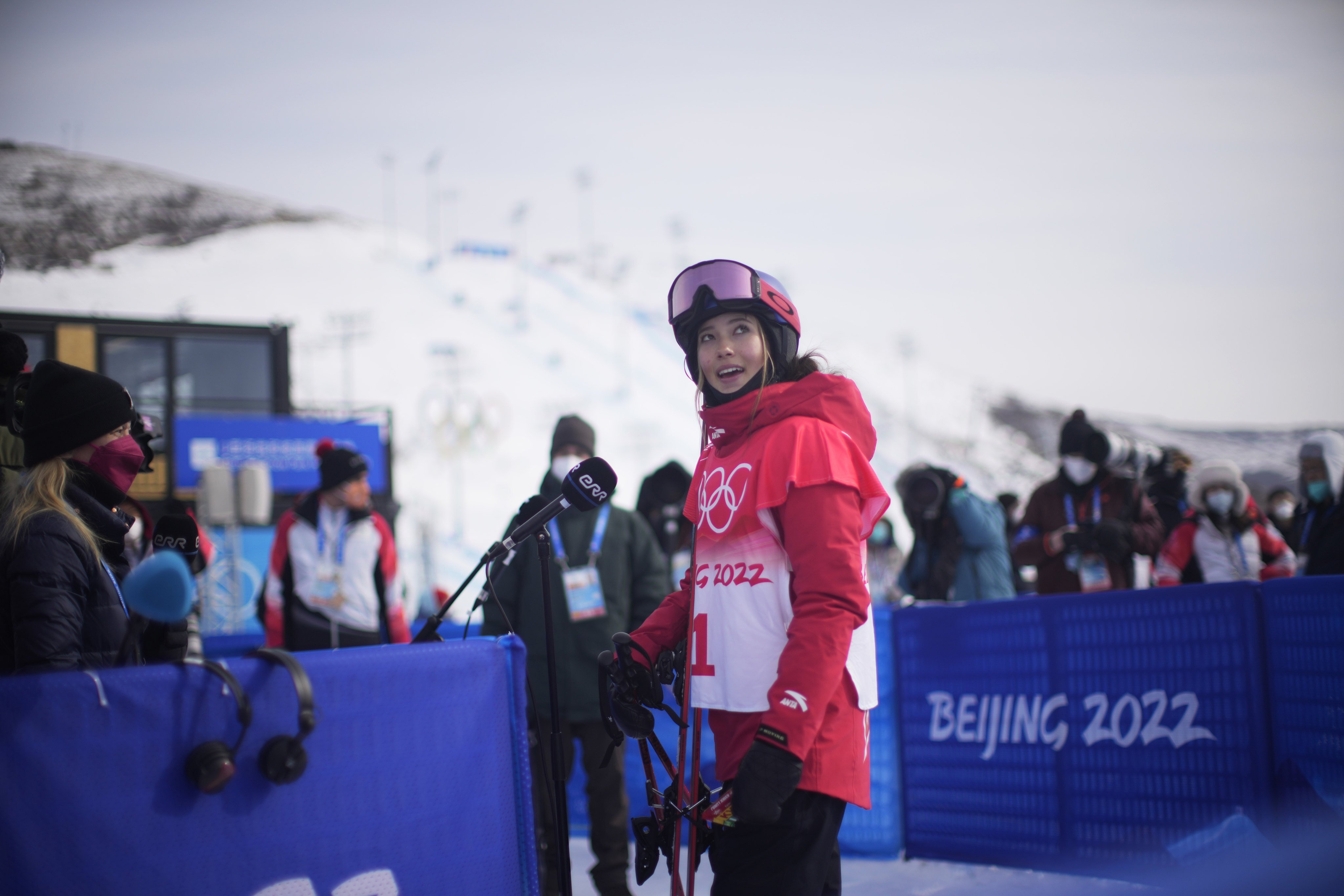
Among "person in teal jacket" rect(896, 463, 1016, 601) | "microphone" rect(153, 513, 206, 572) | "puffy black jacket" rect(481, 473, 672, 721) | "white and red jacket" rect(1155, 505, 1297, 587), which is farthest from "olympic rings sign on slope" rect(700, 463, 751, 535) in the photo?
"white and red jacket" rect(1155, 505, 1297, 587)

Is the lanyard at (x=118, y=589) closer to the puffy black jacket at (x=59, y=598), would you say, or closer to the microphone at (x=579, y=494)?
the puffy black jacket at (x=59, y=598)

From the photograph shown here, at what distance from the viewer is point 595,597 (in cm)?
457

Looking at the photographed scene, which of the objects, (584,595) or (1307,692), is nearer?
(1307,692)

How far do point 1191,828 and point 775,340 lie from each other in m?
2.84

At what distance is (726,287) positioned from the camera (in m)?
2.44

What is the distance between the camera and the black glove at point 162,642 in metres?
2.61

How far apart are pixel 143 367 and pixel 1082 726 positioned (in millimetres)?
19212

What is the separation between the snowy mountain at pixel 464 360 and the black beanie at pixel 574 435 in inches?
1545

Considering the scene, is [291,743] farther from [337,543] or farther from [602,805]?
[337,543]

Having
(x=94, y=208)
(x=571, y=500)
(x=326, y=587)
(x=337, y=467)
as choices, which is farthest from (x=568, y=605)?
(x=94, y=208)

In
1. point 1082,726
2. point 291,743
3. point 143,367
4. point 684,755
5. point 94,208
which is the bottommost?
point 1082,726

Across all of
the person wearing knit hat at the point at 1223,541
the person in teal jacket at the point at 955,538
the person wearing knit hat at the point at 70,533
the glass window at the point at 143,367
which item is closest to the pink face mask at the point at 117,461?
the person wearing knit hat at the point at 70,533

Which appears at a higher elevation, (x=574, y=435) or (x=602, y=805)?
(x=574, y=435)

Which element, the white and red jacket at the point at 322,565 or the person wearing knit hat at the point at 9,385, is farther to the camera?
the white and red jacket at the point at 322,565
